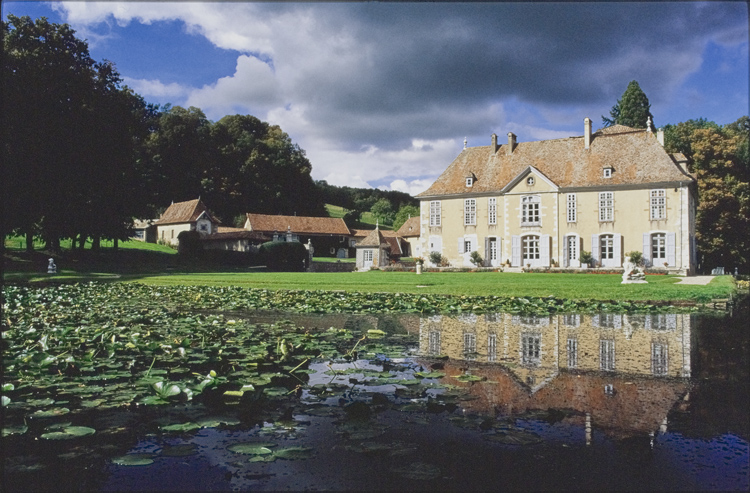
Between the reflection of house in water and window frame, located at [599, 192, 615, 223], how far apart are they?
2702 centimetres

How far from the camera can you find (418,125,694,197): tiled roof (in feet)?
114

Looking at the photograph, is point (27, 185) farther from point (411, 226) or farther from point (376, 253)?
point (411, 226)

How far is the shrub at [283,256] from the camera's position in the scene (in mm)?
41625

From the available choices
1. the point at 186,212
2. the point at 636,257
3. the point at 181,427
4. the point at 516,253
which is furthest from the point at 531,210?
the point at 181,427

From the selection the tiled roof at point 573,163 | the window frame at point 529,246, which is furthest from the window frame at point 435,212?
the window frame at point 529,246

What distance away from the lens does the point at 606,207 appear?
35531 millimetres

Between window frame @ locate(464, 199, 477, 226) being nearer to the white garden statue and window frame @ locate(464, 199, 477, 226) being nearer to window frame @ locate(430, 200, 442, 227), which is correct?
window frame @ locate(430, 200, 442, 227)

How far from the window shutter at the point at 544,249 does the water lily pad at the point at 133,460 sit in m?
36.2

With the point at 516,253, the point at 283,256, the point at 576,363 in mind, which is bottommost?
the point at 576,363

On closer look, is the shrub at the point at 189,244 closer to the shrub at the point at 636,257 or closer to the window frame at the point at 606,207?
the window frame at the point at 606,207

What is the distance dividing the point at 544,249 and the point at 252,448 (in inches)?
1424

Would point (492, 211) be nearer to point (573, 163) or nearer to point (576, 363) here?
point (573, 163)

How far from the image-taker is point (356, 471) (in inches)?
115

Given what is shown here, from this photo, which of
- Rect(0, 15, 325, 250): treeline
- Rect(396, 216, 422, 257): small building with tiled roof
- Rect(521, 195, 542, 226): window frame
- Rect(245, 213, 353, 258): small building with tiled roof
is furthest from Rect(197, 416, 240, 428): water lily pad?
Rect(396, 216, 422, 257): small building with tiled roof
